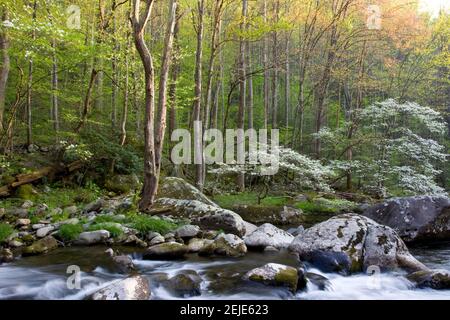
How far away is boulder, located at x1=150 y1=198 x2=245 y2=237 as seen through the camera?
820cm

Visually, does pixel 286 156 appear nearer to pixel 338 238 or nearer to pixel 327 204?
pixel 327 204

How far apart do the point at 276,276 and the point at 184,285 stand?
1291mm

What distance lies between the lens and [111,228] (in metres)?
7.31

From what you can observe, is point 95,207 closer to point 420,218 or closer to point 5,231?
point 5,231

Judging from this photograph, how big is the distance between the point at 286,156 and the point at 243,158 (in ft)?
4.09

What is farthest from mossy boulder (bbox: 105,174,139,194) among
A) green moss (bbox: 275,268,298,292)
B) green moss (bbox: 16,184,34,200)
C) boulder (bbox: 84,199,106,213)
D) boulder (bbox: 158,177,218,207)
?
green moss (bbox: 275,268,298,292)

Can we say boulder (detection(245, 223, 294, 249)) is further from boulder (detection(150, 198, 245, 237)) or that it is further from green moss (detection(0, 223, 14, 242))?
green moss (detection(0, 223, 14, 242))

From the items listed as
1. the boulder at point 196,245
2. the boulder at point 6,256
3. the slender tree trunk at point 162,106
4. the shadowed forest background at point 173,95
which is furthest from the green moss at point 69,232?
the shadowed forest background at point 173,95

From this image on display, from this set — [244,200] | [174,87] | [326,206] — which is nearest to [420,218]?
[326,206]

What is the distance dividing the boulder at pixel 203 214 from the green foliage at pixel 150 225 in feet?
2.70

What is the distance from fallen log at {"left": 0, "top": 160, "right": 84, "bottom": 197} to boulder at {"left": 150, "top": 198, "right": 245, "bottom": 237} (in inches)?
161

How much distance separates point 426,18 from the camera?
18.6 meters

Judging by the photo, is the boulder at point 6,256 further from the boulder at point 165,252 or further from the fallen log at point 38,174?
the fallen log at point 38,174

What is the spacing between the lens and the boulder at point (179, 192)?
10476 millimetres
